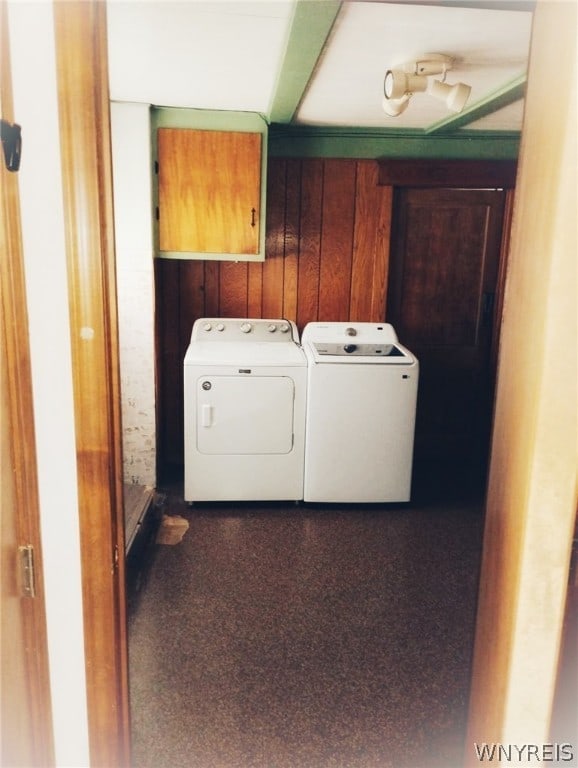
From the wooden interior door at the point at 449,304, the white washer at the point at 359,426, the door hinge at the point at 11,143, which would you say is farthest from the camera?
the wooden interior door at the point at 449,304

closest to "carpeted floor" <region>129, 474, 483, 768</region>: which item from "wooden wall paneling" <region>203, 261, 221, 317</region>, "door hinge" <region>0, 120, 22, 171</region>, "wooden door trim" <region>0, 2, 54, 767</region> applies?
"wooden door trim" <region>0, 2, 54, 767</region>

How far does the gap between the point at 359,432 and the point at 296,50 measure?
211cm

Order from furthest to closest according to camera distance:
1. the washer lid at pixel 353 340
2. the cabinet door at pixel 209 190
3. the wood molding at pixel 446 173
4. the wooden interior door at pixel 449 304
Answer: the wooden interior door at pixel 449 304 → the wood molding at pixel 446 173 → the washer lid at pixel 353 340 → the cabinet door at pixel 209 190

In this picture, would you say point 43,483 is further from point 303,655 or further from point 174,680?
point 303,655

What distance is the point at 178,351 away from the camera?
4.31m

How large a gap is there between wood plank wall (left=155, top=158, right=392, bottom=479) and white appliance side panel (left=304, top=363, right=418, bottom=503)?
29.9 inches

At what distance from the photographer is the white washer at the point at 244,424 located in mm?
3668

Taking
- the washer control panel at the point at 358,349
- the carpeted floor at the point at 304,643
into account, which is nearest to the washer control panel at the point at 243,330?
the washer control panel at the point at 358,349

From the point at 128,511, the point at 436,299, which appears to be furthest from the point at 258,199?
the point at 128,511

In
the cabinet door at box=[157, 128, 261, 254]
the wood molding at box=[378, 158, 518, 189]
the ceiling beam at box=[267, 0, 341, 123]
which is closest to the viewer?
the ceiling beam at box=[267, 0, 341, 123]

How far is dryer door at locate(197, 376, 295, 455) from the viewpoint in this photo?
367 centimetres

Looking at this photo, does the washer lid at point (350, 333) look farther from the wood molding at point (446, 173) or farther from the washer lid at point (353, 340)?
the wood molding at point (446, 173)

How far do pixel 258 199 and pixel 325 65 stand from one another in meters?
1.18

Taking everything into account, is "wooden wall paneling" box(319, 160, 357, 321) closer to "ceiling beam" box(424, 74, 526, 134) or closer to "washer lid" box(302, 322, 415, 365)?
"washer lid" box(302, 322, 415, 365)
